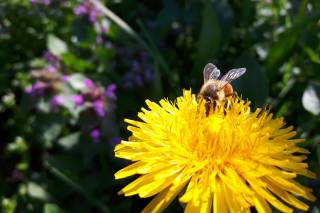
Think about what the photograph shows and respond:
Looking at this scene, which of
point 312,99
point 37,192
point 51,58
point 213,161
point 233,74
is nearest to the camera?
point 213,161

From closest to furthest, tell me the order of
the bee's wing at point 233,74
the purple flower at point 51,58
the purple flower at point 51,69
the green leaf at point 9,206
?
the bee's wing at point 233,74 < the green leaf at point 9,206 < the purple flower at point 51,69 < the purple flower at point 51,58

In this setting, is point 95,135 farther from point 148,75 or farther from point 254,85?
point 254,85

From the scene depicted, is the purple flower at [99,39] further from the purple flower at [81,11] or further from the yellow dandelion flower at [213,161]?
the yellow dandelion flower at [213,161]

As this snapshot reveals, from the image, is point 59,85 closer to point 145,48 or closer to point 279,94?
point 145,48

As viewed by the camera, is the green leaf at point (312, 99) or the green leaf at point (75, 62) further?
the green leaf at point (75, 62)

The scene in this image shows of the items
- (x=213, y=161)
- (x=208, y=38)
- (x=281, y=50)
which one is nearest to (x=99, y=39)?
(x=208, y=38)

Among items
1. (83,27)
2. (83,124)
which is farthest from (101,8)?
(83,124)

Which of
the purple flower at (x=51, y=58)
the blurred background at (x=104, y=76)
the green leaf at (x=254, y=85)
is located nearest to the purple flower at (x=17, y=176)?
the blurred background at (x=104, y=76)
